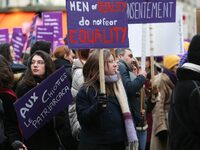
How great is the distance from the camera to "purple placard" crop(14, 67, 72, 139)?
660cm

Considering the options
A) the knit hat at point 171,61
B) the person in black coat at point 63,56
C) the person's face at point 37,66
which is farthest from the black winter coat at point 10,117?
the knit hat at point 171,61

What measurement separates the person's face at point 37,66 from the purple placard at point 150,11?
3.34 feet

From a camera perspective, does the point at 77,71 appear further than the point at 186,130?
Yes

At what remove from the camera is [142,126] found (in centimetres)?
743

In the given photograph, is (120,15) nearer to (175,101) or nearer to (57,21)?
(175,101)

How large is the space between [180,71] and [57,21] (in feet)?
37.6

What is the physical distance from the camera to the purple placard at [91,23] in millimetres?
6355

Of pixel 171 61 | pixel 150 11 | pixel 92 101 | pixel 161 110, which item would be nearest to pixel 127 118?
pixel 92 101

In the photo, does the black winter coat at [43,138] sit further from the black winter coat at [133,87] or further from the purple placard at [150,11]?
the purple placard at [150,11]

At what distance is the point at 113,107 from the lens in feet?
20.7

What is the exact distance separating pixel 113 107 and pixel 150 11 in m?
1.37

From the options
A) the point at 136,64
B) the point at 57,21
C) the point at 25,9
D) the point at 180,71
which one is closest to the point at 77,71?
the point at 136,64

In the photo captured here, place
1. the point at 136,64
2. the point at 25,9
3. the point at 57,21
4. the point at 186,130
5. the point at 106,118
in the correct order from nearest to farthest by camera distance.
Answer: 1. the point at 186,130
2. the point at 106,118
3. the point at 136,64
4. the point at 57,21
5. the point at 25,9

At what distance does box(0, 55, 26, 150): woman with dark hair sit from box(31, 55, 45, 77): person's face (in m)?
0.42
